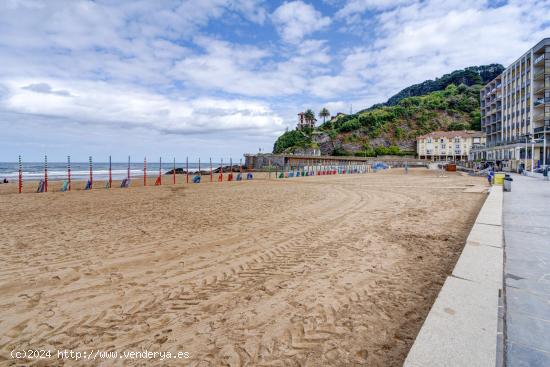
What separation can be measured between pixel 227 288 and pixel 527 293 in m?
3.94

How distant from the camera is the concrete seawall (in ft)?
7.47

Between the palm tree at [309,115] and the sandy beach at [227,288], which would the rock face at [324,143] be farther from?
the sandy beach at [227,288]

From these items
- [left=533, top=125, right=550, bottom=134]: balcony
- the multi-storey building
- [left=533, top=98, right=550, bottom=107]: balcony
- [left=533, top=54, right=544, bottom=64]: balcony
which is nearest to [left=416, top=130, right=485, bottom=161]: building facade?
the multi-storey building

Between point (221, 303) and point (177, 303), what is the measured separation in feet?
1.92

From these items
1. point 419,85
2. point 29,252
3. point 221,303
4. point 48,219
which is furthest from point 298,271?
point 419,85

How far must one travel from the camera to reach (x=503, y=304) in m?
3.29

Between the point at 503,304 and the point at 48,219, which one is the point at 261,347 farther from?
the point at 48,219

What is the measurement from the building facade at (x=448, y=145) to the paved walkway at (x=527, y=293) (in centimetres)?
9468

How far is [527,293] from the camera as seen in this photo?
11.7ft

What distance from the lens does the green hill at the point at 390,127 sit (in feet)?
341

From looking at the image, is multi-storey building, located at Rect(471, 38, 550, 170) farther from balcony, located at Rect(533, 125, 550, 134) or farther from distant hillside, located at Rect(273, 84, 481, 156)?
distant hillside, located at Rect(273, 84, 481, 156)

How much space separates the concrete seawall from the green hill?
96.9 meters

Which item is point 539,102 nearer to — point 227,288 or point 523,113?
point 523,113

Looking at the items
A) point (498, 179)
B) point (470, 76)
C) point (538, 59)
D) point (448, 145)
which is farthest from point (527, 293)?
point (470, 76)
